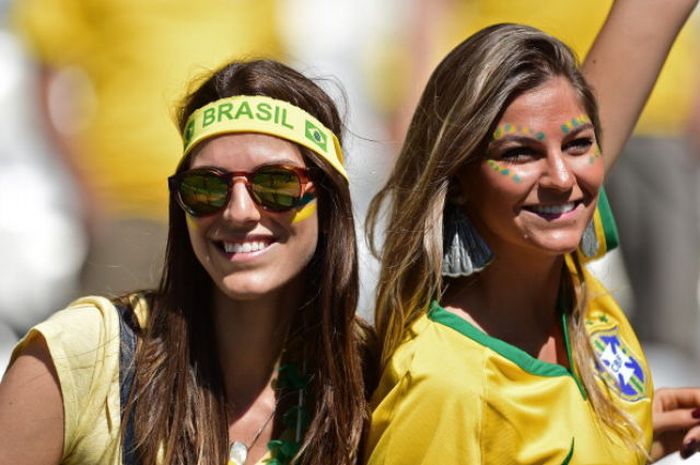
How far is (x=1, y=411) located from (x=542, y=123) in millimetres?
1090

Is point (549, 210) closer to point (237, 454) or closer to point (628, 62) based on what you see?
point (628, 62)

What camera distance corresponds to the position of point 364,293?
3232 millimetres

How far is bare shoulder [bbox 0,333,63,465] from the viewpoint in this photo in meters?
1.81

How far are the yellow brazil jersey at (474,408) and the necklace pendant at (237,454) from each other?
0.23 meters

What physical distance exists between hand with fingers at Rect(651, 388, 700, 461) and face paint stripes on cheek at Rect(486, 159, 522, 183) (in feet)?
2.46

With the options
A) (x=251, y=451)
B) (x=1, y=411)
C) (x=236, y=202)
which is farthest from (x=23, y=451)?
(x=236, y=202)

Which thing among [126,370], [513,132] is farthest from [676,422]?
[126,370]

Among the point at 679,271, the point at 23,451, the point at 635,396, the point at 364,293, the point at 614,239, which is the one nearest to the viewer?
the point at 23,451

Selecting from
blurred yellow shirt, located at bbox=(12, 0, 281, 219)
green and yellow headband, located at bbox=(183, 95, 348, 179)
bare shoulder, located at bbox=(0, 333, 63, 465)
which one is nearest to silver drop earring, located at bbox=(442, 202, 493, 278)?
green and yellow headband, located at bbox=(183, 95, 348, 179)

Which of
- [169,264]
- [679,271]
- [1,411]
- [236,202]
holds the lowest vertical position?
[679,271]

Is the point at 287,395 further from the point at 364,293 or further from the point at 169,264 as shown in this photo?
the point at 364,293

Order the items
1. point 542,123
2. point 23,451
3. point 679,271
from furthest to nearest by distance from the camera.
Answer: point 679,271
point 542,123
point 23,451

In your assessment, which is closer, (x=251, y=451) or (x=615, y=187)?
(x=251, y=451)

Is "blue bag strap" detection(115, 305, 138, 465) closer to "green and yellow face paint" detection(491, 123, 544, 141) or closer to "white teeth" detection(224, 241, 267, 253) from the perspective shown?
"white teeth" detection(224, 241, 267, 253)
